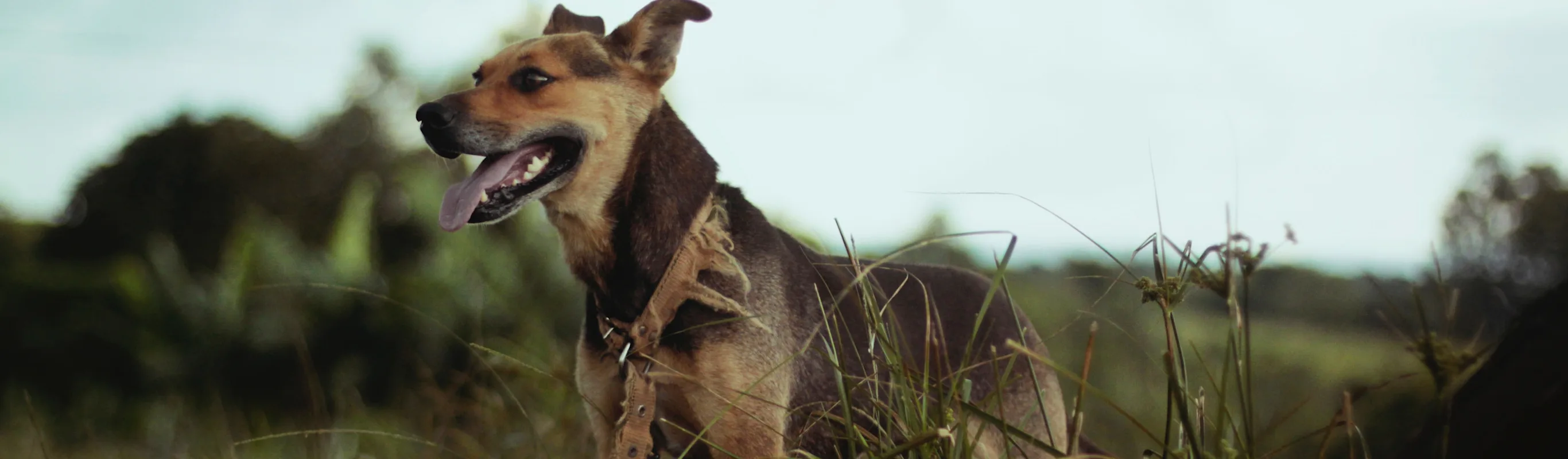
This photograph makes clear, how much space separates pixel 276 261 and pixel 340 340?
2.73ft

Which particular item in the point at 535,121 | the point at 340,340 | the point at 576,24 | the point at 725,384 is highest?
the point at 576,24

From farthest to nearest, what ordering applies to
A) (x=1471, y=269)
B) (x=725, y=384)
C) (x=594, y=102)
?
(x=1471, y=269) < (x=594, y=102) < (x=725, y=384)

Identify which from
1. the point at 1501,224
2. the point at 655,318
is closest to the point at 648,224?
the point at 655,318

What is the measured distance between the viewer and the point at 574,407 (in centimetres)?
614

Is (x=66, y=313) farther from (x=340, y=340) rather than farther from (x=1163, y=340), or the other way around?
(x=1163, y=340)

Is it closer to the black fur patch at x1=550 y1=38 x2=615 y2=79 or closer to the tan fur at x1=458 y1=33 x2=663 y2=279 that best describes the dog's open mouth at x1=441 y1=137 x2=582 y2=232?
the tan fur at x1=458 y1=33 x2=663 y2=279

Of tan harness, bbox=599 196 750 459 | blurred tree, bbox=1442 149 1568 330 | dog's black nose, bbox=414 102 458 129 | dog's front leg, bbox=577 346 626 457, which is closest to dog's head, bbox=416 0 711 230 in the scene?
dog's black nose, bbox=414 102 458 129

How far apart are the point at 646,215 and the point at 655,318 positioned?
0.38m

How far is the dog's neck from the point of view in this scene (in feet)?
11.4

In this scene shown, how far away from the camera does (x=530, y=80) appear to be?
12.0 feet

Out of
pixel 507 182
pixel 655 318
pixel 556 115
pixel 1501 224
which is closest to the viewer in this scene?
pixel 655 318

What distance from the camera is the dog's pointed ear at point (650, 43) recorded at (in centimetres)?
372

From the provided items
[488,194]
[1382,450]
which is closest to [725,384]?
[488,194]

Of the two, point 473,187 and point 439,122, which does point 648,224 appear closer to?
point 473,187
